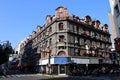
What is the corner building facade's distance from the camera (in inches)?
1778

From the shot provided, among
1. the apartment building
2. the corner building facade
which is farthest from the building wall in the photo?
the corner building facade

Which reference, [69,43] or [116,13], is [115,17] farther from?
[69,43]

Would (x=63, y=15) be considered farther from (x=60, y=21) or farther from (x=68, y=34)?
(x=68, y=34)

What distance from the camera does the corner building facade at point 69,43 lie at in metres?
45.2

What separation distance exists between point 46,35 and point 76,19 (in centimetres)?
831

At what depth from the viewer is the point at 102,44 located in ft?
186

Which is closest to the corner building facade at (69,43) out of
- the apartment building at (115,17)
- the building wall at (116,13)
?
the apartment building at (115,17)

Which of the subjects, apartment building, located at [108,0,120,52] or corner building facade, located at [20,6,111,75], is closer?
apartment building, located at [108,0,120,52]

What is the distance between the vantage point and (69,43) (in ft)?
149

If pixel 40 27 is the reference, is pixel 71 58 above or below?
below

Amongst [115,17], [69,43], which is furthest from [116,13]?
[69,43]

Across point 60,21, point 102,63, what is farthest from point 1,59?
point 102,63

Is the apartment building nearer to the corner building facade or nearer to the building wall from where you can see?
the building wall

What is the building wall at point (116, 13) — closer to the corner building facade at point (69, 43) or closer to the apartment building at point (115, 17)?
the apartment building at point (115, 17)
